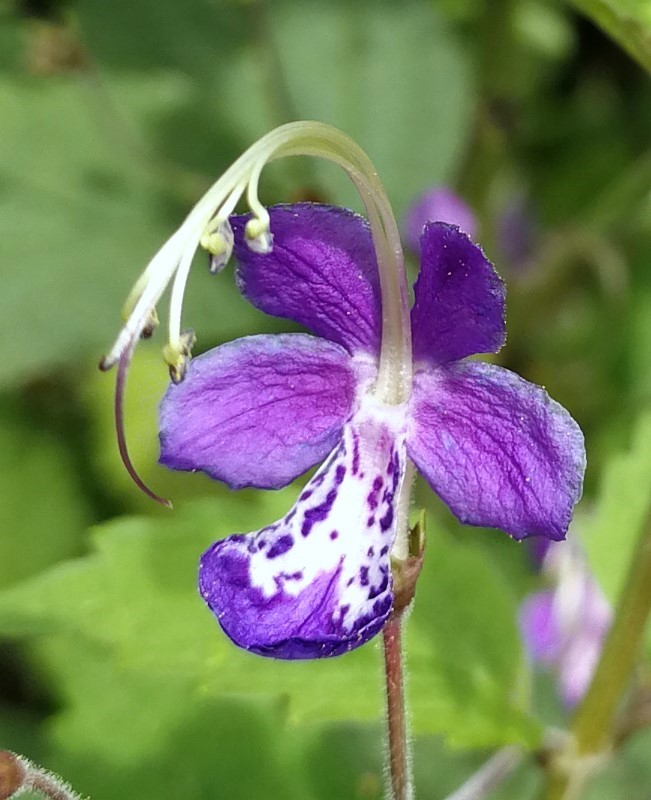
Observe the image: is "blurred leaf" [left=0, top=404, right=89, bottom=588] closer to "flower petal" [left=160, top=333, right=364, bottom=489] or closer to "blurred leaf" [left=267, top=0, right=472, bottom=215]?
"blurred leaf" [left=267, top=0, right=472, bottom=215]

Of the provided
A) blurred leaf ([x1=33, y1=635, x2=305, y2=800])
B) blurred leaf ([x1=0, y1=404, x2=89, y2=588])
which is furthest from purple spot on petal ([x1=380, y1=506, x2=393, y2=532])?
blurred leaf ([x1=0, y1=404, x2=89, y2=588])

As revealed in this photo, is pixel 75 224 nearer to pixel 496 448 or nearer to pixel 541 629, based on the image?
pixel 541 629

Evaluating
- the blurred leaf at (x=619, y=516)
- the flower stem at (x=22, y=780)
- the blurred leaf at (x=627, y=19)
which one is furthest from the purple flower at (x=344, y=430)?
the blurred leaf at (x=619, y=516)

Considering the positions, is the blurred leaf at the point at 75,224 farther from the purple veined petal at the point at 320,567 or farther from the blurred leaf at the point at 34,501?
the purple veined petal at the point at 320,567

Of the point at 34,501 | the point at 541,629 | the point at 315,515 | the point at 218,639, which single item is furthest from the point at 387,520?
the point at 34,501

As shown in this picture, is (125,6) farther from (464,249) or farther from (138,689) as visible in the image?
(464,249)

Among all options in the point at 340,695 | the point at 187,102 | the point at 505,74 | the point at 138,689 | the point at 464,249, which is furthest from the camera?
the point at 187,102

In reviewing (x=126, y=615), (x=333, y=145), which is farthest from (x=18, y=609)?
(x=333, y=145)
